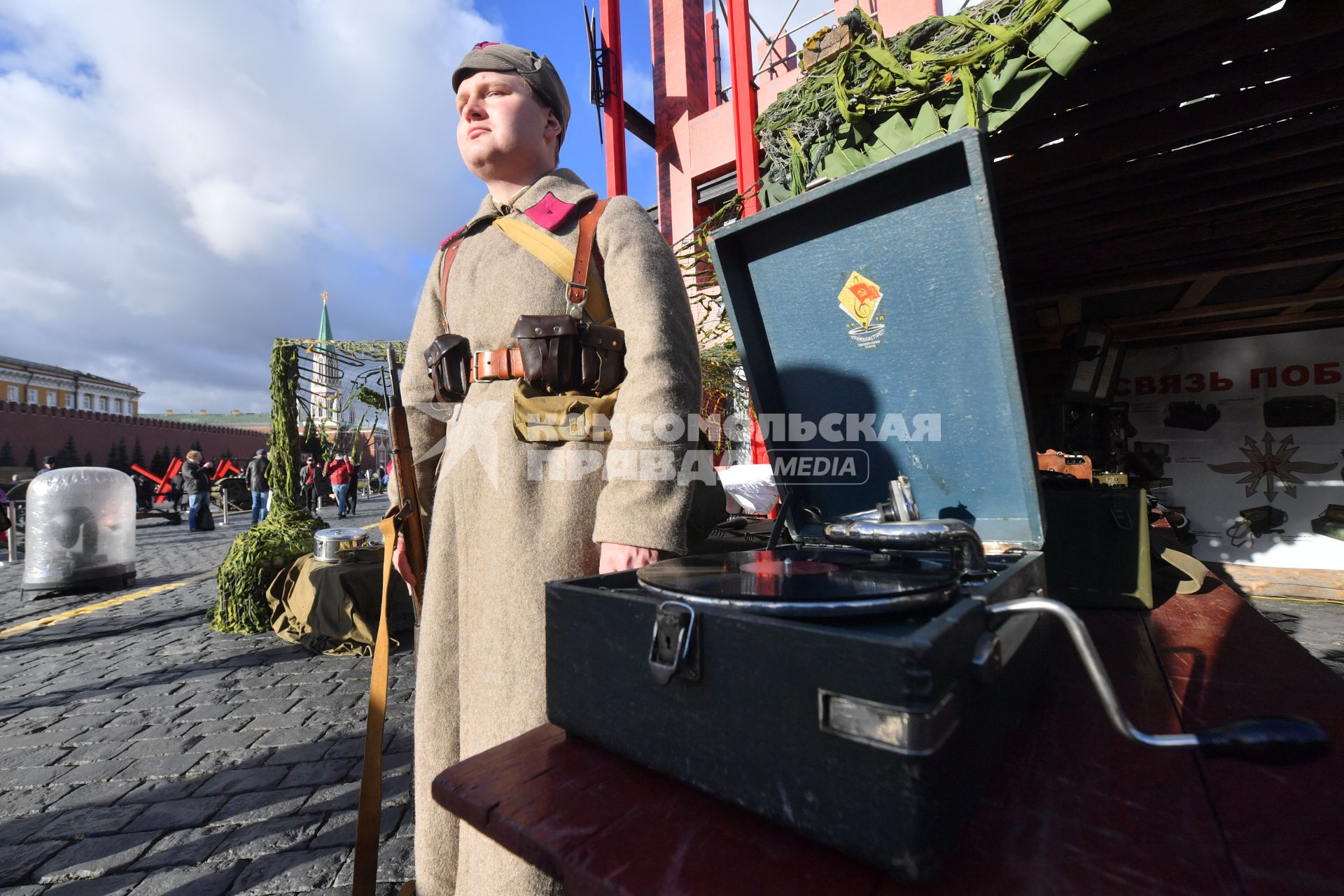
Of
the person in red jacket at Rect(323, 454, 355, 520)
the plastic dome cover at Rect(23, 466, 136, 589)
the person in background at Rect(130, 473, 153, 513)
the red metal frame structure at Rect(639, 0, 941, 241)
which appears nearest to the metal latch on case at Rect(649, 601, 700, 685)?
the plastic dome cover at Rect(23, 466, 136, 589)

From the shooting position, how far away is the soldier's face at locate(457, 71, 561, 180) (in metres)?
1.58

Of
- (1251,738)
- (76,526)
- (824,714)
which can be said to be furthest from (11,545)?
(1251,738)

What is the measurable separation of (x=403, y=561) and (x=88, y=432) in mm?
31422

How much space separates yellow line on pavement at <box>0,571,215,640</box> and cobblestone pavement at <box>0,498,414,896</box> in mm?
317

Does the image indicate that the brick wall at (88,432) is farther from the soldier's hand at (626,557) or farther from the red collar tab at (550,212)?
the soldier's hand at (626,557)

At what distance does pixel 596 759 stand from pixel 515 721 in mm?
540

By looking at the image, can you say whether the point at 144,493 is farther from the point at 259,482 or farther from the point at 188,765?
the point at 188,765

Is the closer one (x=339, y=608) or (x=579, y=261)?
(x=579, y=261)

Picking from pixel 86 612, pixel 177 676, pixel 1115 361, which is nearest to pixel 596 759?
pixel 177 676

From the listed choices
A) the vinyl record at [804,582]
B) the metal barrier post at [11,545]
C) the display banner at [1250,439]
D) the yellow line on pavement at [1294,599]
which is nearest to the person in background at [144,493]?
the metal barrier post at [11,545]

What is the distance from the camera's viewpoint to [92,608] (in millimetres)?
5590

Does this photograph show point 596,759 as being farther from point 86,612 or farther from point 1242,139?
point 86,612

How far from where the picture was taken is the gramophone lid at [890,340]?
137 centimetres

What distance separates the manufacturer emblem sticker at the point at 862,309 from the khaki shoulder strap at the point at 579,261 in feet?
2.20
